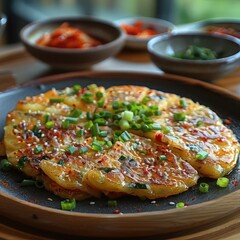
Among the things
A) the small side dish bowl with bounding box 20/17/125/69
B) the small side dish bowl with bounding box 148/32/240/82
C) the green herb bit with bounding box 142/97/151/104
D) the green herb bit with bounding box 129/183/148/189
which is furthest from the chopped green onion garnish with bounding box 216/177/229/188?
the small side dish bowl with bounding box 20/17/125/69

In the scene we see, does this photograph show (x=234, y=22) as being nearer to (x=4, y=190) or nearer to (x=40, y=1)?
(x=4, y=190)

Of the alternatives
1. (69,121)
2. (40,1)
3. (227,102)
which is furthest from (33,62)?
(40,1)

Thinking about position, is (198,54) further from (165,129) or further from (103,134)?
(103,134)

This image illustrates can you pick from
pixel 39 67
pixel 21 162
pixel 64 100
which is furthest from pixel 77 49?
pixel 21 162

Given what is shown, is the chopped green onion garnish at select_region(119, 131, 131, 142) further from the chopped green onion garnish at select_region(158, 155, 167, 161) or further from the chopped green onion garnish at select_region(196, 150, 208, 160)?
the chopped green onion garnish at select_region(196, 150, 208, 160)

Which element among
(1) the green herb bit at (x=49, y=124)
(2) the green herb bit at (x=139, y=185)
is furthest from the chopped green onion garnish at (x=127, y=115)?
(2) the green herb bit at (x=139, y=185)
